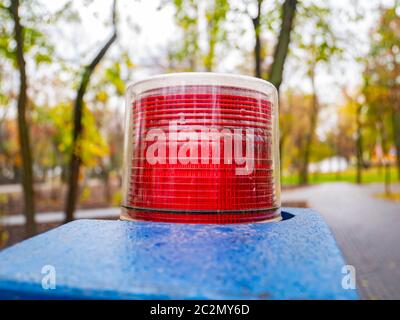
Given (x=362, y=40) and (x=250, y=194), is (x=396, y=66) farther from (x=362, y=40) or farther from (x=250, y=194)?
(x=250, y=194)

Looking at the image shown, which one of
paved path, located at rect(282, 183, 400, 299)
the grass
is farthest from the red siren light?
the grass

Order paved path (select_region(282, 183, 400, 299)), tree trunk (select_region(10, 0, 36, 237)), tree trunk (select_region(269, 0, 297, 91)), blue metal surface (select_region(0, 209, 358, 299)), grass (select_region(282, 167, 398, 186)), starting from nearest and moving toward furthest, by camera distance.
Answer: blue metal surface (select_region(0, 209, 358, 299)) → tree trunk (select_region(269, 0, 297, 91)) → tree trunk (select_region(10, 0, 36, 237)) → paved path (select_region(282, 183, 400, 299)) → grass (select_region(282, 167, 398, 186))

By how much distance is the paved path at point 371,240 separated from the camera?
7812 mm

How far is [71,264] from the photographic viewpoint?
1.03 m

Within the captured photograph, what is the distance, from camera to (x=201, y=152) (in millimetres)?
1663

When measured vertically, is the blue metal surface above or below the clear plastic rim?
below

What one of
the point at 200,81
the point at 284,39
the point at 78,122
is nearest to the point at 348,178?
the point at 78,122

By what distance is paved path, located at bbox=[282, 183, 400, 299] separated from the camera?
781cm

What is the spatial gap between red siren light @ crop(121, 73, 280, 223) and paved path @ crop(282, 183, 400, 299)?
20.2ft

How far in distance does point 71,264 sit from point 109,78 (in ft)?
28.7

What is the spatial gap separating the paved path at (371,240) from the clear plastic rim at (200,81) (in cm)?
626
